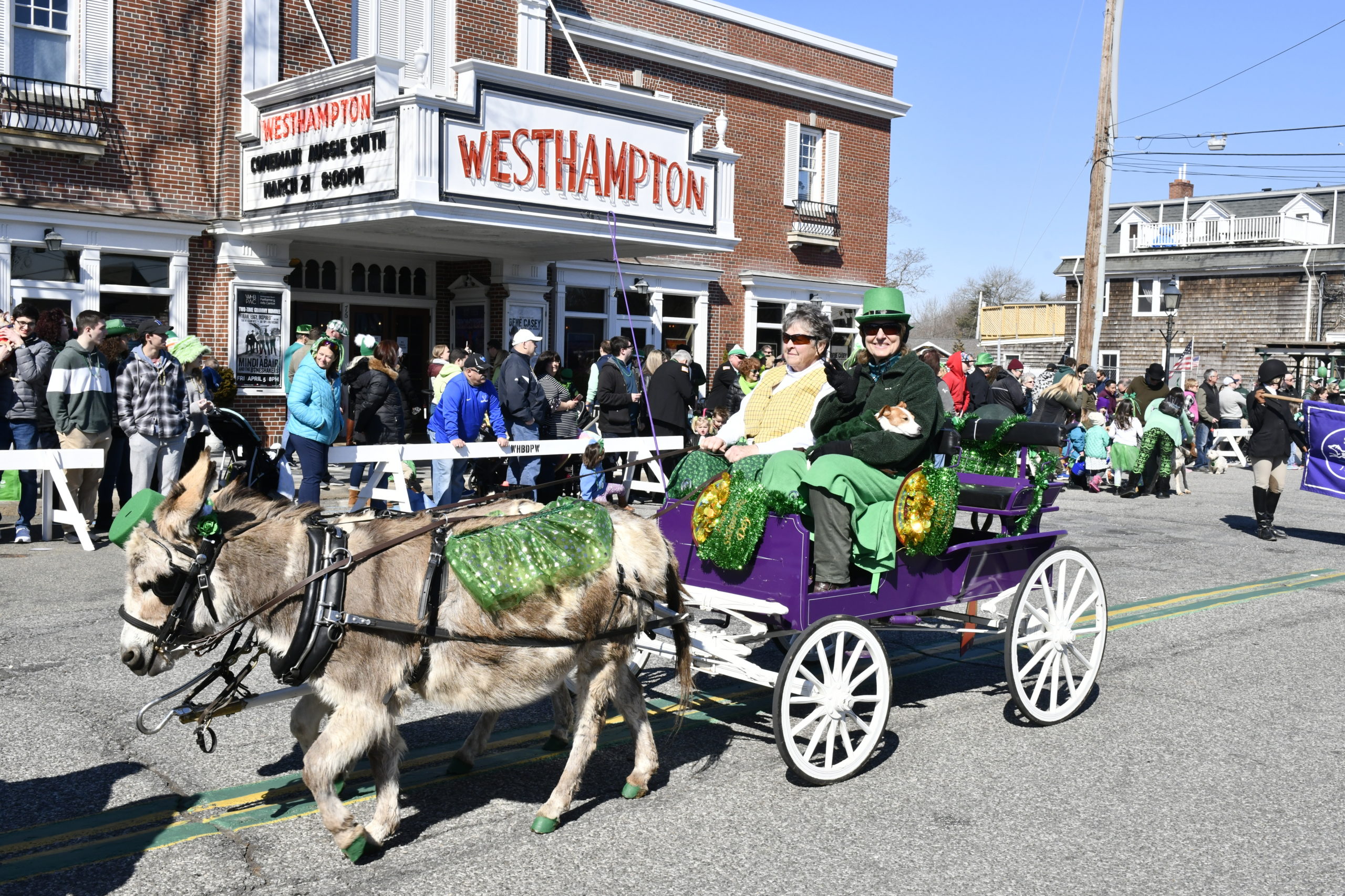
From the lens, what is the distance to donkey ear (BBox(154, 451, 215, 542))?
4199 mm

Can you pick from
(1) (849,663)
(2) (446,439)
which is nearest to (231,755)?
(1) (849,663)

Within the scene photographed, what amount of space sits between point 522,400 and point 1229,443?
1941cm

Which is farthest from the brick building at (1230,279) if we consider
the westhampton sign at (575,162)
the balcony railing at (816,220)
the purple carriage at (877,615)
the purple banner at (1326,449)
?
the purple carriage at (877,615)

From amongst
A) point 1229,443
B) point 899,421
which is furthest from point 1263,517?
point 1229,443

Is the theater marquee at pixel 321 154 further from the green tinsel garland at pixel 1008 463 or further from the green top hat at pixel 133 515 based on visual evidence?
the green top hat at pixel 133 515

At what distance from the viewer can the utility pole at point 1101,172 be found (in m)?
24.1

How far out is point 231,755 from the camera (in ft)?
18.4

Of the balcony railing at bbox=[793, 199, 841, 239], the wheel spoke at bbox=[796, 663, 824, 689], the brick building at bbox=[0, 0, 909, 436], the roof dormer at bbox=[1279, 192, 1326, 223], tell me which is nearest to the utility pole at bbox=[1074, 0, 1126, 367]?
the balcony railing at bbox=[793, 199, 841, 239]

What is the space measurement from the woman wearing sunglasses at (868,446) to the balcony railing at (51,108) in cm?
1268

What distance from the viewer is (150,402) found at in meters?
11.4

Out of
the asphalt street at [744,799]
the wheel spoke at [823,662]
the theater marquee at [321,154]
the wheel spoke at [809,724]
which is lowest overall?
the asphalt street at [744,799]

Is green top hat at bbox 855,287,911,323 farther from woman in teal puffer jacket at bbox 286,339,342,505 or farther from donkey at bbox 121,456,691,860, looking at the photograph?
woman in teal puffer jacket at bbox 286,339,342,505

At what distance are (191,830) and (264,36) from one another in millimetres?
14474

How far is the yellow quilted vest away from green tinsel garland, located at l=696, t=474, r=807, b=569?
0.96 m
